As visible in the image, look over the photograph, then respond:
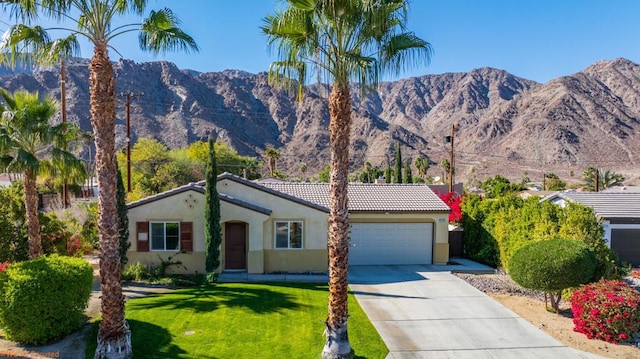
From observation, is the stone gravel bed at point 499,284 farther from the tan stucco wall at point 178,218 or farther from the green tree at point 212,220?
the tan stucco wall at point 178,218

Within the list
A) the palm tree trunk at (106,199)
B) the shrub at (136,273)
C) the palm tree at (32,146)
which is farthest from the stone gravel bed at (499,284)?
the palm tree at (32,146)

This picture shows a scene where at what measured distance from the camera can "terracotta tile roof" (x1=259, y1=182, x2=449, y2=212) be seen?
71.7 ft

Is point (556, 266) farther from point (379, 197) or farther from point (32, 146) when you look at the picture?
point (32, 146)

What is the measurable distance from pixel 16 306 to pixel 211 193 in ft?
27.5

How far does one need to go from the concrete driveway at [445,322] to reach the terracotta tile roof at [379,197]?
4004 mm

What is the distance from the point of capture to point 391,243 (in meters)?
22.1

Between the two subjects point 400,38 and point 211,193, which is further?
point 211,193

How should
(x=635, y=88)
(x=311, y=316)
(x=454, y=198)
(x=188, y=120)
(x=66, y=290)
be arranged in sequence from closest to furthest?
(x=66, y=290) → (x=311, y=316) → (x=454, y=198) → (x=188, y=120) → (x=635, y=88)

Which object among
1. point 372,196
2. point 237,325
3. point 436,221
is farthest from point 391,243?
point 237,325

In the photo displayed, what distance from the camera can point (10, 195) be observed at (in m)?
17.3

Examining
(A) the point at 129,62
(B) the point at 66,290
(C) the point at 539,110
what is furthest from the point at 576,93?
(B) the point at 66,290

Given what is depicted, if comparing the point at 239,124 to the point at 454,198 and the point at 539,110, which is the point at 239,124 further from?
the point at 454,198

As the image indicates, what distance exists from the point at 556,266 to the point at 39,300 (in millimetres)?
13203

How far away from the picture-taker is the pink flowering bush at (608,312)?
1157cm
